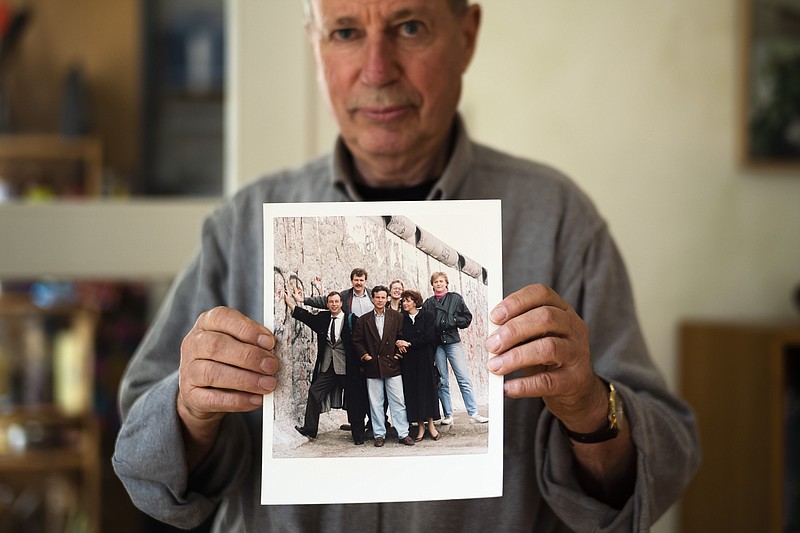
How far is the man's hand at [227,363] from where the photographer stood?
2.87ft

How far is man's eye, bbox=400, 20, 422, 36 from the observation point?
3.53 ft

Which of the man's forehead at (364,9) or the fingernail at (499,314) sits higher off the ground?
the man's forehead at (364,9)

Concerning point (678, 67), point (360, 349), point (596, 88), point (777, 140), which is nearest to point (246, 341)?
point (360, 349)

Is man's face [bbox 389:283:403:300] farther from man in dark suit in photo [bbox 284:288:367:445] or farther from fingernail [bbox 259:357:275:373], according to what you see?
fingernail [bbox 259:357:275:373]

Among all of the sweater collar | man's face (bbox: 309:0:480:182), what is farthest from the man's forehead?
the sweater collar

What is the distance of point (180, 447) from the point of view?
968 mm

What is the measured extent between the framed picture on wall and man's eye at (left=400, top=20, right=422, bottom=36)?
1.13 m

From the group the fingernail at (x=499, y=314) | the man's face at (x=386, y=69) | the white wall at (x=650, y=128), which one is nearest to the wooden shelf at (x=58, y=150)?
the white wall at (x=650, y=128)

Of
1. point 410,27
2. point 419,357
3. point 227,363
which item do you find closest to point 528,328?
point 419,357

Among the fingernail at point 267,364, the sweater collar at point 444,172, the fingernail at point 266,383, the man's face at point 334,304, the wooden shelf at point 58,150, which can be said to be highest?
the wooden shelf at point 58,150

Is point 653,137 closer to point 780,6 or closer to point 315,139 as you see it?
point 780,6

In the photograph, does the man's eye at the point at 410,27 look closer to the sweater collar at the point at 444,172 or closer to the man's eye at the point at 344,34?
the man's eye at the point at 344,34

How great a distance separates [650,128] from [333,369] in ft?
4.21

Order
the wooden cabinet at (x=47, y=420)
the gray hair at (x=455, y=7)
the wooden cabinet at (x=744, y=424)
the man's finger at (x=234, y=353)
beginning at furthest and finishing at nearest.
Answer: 1. the wooden cabinet at (x=47, y=420)
2. the wooden cabinet at (x=744, y=424)
3. the gray hair at (x=455, y=7)
4. the man's finger at (x=234, y=353)
